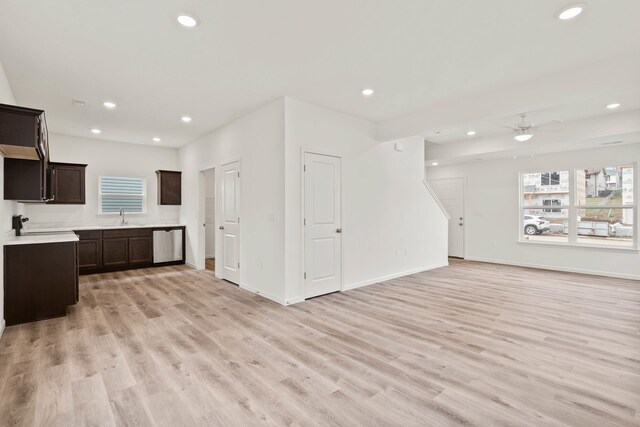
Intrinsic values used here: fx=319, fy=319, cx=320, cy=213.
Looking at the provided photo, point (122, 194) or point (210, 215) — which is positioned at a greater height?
point (122, 194)

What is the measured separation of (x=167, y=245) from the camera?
7.12 m

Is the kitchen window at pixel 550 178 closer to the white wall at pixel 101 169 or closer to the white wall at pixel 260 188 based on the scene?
the white wall at pixel 260 188

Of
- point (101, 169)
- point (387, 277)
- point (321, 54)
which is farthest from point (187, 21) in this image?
point (101, 169)

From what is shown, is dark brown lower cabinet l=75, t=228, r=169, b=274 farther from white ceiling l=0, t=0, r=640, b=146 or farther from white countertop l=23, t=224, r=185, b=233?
white ceiling l=0, t=0, r=640, b=146

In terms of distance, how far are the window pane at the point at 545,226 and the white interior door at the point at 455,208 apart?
143 centimetres

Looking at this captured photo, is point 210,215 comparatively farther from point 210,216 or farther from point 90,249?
point 90,249

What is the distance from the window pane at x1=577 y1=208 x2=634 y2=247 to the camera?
234 inches

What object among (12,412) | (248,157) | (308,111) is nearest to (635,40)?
(308,111)

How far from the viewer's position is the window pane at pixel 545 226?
667cm

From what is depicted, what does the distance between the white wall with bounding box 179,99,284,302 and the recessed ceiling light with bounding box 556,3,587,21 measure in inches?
116

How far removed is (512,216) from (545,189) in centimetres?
85

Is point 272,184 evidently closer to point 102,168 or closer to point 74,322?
point 74,322

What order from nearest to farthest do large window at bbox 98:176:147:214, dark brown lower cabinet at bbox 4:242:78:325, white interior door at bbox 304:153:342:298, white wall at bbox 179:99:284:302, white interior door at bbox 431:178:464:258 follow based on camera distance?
1. dark brown lower cabinet at bbox 4:242:78:325
2. white wall at bbox 179:99:284:302
3. white interior door at bbox 304:153:342:298
4. large window at bbox 98:176:147:214
5. white interior door at bbox 431:178:464:258

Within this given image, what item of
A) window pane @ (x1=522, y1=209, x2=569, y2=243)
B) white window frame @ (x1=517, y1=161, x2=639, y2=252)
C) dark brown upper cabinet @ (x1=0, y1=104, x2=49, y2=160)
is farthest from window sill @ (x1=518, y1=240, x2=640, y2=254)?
dark brown upper cabinet @ (x1=0, y1=104, x2=49, y2=160)
